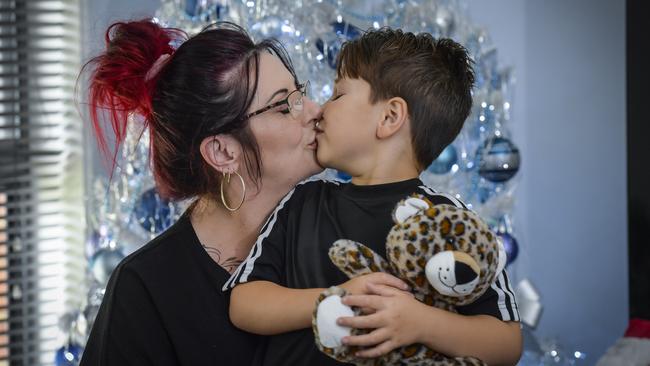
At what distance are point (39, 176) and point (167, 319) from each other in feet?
5.71

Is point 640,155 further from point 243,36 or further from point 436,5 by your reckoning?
point 243,36

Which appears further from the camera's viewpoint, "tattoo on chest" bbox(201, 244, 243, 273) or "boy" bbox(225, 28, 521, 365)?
"tattoo on chest" bbox(201, 244, 243, 273)

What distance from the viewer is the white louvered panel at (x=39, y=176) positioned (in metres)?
2.99

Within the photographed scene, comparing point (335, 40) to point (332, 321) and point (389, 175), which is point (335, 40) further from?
point (332, 321)

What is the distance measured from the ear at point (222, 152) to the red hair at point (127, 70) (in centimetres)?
12

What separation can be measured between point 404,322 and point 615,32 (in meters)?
2.15

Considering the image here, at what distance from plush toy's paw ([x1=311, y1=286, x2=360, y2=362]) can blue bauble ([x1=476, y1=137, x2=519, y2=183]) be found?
120 cm

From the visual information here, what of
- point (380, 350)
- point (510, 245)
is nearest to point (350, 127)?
point (380, 350)

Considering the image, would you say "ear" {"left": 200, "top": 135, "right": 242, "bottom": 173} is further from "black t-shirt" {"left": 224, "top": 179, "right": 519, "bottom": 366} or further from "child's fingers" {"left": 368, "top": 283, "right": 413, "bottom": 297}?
"child's fingers" {"left": 368, "top": 283, "right": 413, "bottom": 297}

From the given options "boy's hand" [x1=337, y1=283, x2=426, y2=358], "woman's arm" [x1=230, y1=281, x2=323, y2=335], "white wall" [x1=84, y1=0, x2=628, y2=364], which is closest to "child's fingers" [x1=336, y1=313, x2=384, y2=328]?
"boy's hand" [x1=337, y1=283, x2=426, y2=358]

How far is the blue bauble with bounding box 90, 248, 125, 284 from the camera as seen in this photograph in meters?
2.32

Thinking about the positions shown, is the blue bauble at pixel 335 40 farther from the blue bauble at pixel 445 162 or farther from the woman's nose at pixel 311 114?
the woman's nose at pixel 311 114

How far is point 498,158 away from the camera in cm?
222

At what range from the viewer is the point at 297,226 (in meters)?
1.41
